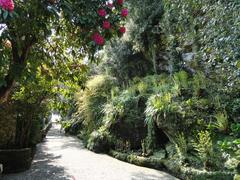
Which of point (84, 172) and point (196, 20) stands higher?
point (196, 20)

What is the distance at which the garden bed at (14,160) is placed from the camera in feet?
23.4

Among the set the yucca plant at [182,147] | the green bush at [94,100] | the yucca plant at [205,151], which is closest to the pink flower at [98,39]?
the yucca plant at [205,151]

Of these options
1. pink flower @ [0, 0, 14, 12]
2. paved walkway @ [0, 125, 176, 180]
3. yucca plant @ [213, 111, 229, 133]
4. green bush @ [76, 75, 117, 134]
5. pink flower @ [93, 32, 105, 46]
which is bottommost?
paved walkway @ [0, 125, 176, 180]

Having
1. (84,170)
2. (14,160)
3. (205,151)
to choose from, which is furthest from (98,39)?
(14,160)

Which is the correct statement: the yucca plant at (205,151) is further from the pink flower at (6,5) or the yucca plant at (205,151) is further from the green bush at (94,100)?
the green bush at (94,100)

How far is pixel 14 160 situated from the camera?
722 centimetres

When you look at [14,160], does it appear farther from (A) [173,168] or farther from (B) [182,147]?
(B) [182,147]

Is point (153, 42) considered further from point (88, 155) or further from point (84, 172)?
point (84, 172)

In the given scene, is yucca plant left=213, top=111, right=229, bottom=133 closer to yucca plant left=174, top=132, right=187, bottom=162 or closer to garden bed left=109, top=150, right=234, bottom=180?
yucca plant left=174, top=132, right=187, bottom=162

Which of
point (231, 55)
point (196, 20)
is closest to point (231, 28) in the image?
point (231, 55)

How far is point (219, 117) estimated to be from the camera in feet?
22.0

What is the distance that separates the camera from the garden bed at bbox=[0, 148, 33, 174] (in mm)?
7125

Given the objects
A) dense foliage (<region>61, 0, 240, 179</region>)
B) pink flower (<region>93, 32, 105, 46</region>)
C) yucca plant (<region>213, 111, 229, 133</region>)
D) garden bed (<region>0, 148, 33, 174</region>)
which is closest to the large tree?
pink flower (<region>93, 32, 105, 46</region>)

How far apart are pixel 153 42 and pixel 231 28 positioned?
308 inches
